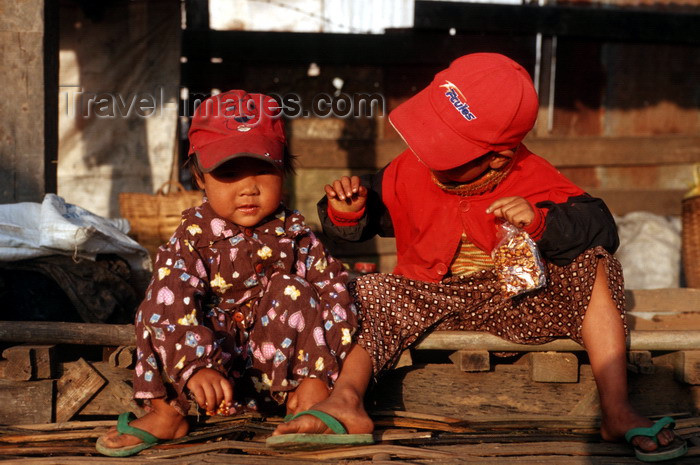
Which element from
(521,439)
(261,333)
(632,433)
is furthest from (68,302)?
(632,433)

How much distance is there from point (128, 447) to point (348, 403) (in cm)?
68

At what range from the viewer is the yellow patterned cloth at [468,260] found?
9.54ft

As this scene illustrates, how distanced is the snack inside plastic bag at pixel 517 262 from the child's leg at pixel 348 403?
552 millimetres

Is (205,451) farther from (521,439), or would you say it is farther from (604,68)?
(604,68)

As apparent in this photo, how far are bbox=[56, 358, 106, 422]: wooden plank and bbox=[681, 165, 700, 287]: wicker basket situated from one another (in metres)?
4.01

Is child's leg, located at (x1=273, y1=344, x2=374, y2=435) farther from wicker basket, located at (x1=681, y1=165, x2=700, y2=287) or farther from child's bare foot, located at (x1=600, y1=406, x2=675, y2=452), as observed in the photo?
wicker basket, located at (x1=681, y1=165, x2=700, y2=287)

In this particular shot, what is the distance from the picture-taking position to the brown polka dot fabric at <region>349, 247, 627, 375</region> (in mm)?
2686

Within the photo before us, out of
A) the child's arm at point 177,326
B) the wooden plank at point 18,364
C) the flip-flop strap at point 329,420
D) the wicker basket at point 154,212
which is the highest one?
the wicker basket at point 154,212

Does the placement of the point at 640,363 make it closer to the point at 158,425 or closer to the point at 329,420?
the point at 329,420

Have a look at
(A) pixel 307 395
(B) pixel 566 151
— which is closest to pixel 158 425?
(A) pixel 307 395

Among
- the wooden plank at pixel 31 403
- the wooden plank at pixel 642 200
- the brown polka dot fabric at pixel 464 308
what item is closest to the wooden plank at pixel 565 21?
the wooden plank at pixel 642 200

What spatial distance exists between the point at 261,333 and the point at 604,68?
5.21 meters

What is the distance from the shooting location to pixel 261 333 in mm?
2600

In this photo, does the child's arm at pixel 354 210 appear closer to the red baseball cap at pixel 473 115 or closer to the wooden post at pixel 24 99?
the red baseball cap at pixel 473 115
